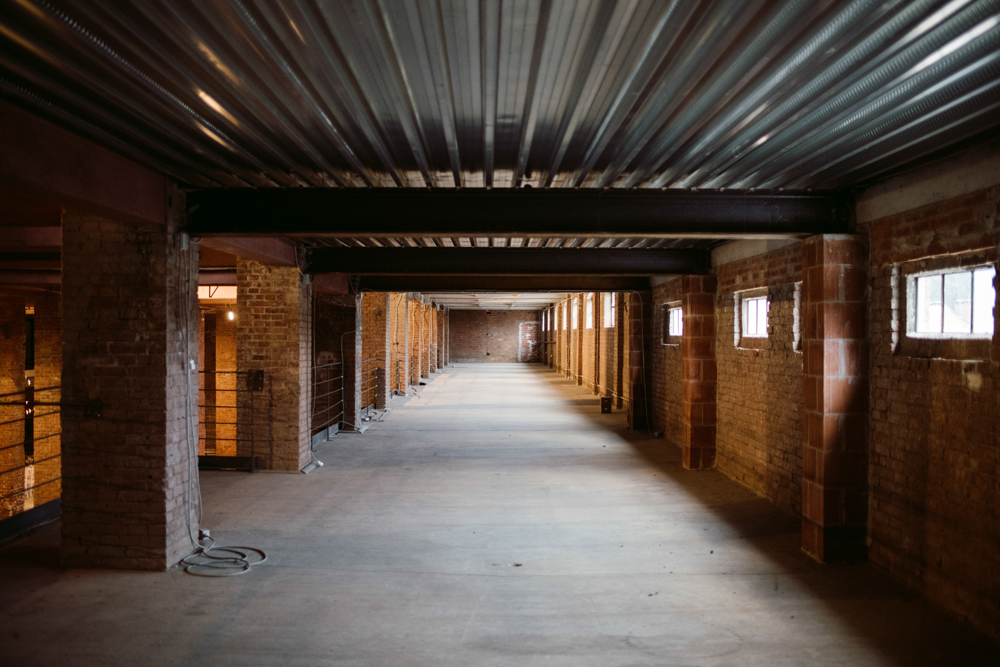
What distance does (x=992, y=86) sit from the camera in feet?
8.37

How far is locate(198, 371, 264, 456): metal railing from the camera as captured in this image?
7.04 m

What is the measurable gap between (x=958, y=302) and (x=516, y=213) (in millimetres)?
2954

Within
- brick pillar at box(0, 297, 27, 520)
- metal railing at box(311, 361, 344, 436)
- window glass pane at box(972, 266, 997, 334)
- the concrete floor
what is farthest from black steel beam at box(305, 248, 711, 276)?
brick pillar at box(0, 297, 27, 520)

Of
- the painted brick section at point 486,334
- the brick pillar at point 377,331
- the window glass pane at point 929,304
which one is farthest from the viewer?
the painted brick section at point 486,334

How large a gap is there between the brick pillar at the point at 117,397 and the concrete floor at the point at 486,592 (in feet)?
1.06

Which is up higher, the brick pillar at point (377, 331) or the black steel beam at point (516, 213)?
the black steel beam at point (516, 213)

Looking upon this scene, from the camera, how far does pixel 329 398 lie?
977 cm

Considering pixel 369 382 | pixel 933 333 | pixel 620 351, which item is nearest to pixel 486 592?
pixel 933 333

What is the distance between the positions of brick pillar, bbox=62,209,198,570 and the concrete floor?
323 millimetres

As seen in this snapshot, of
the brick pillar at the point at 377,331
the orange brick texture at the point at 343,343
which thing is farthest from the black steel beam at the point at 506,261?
the brick pillar at the point at 377,331

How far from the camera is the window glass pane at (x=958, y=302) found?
3.52m

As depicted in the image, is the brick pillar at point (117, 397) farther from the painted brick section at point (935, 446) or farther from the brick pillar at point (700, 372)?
the brick pillar at point (700, 372)

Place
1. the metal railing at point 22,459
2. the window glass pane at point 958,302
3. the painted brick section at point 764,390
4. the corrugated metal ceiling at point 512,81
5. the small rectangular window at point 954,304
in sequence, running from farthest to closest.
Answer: the metal railing at point 22,459 < the painted brick section at point 764,390 < the window glass pane at point 958,302 < the small rectangular window at point 954,304 < the corrugated metal ceiling at point 512,81

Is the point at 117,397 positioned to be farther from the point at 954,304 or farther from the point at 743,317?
the point at 743,317
